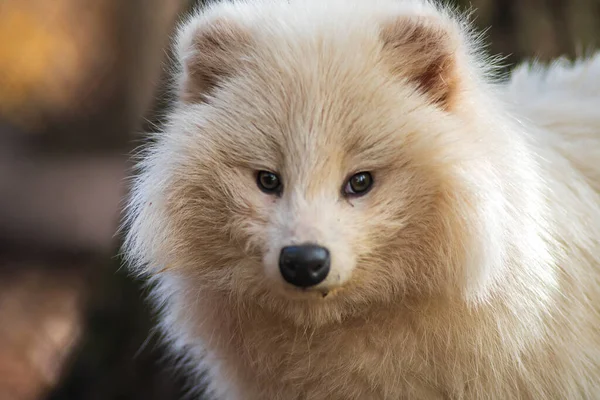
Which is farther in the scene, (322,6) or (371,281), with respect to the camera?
(322,6)

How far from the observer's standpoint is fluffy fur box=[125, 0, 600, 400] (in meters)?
2.86

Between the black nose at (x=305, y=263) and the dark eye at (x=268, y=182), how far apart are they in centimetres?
32

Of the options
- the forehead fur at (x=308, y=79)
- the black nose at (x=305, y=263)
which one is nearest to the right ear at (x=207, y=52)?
the forehead fur at (x=308, y=79)

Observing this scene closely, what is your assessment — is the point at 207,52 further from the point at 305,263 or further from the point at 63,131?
the point at 63,131

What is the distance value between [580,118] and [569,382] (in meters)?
1.24

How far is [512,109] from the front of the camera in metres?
3.45

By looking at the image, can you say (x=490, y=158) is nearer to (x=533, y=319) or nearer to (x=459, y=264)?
(x=459, y=264)

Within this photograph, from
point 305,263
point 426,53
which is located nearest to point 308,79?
point 426,53

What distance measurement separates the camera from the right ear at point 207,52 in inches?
124

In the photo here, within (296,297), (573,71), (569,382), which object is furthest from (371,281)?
(573,71)

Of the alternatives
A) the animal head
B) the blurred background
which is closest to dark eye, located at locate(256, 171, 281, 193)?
the animal head

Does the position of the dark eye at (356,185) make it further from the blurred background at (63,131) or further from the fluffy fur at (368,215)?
the blurred background at (63,131)

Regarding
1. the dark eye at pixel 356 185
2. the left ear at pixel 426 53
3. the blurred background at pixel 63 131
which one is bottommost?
the blurred background at pixel 63 131

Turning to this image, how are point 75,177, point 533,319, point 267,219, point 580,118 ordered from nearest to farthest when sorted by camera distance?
point 267,219 → point 533,319 → point 580,118 → point 75,177
